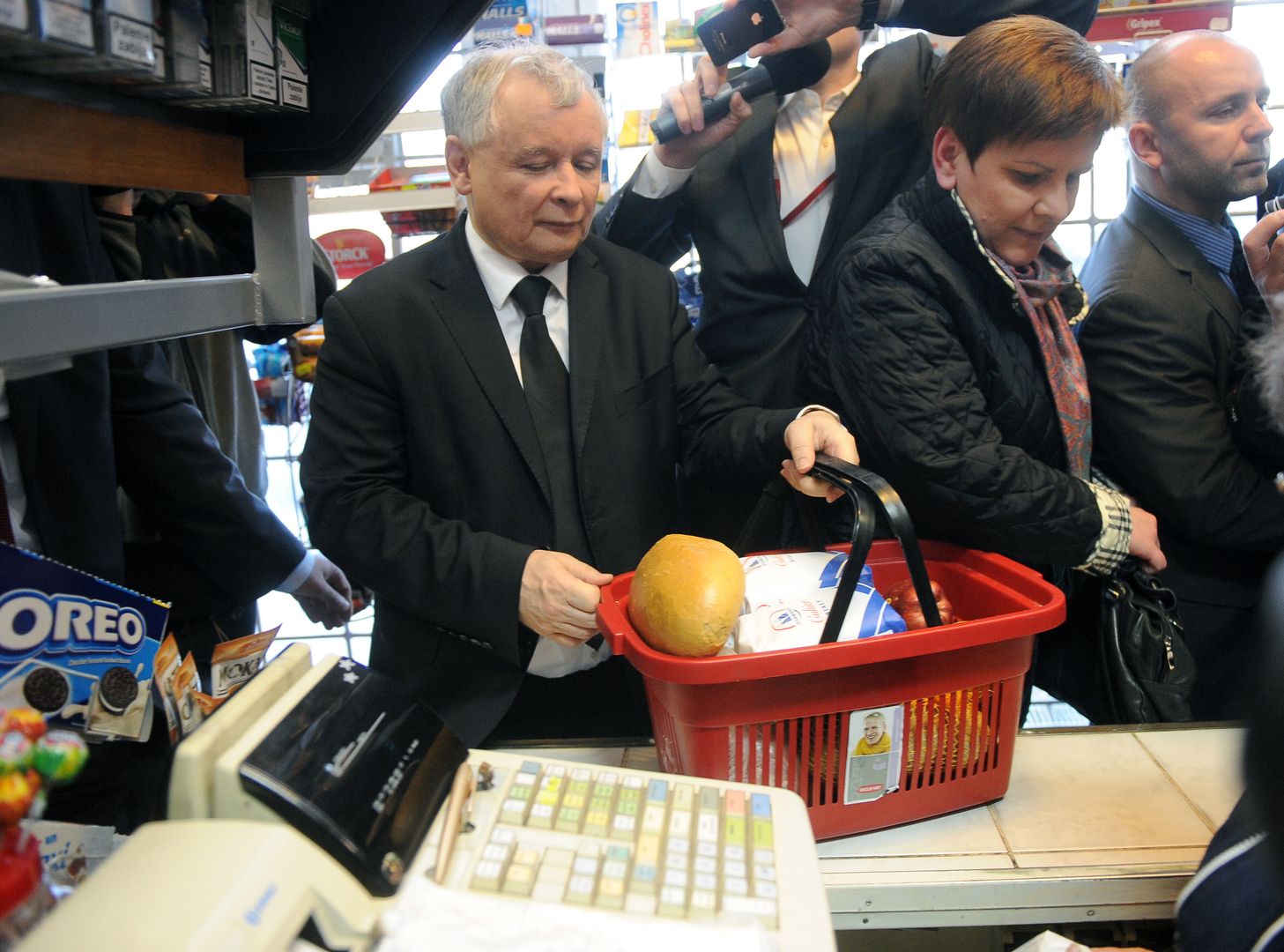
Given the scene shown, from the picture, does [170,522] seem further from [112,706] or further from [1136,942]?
[1136,942]

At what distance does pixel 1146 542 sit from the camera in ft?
5.05

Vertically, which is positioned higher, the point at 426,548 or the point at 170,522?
the point at 426,548

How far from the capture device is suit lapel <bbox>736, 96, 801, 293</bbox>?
68.4 inches

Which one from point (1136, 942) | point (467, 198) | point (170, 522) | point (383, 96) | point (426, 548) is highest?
point (383, 96)

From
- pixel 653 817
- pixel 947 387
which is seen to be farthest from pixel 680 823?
pixel 947 387

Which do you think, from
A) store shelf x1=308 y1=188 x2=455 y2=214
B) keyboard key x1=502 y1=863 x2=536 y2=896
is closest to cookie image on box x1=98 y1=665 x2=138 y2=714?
keyboard key x1=502 y1=863 x2=536 y2=896

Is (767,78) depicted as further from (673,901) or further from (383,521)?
(673,901)

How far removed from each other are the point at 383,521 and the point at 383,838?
671 millimetres

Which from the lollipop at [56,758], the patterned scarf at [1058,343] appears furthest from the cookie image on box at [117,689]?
the patterned scarf at [1058,343]

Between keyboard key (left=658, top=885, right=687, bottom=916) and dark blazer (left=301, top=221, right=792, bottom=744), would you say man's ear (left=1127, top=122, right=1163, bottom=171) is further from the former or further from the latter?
keyboard key (left=658, top=885, right=687, bottom=916)

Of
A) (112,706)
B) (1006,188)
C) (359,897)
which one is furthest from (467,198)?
(359,897)

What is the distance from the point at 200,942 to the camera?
54 centimetres

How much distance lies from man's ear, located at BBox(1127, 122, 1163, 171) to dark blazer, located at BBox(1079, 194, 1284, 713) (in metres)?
0.12

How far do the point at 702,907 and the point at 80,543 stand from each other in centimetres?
110
